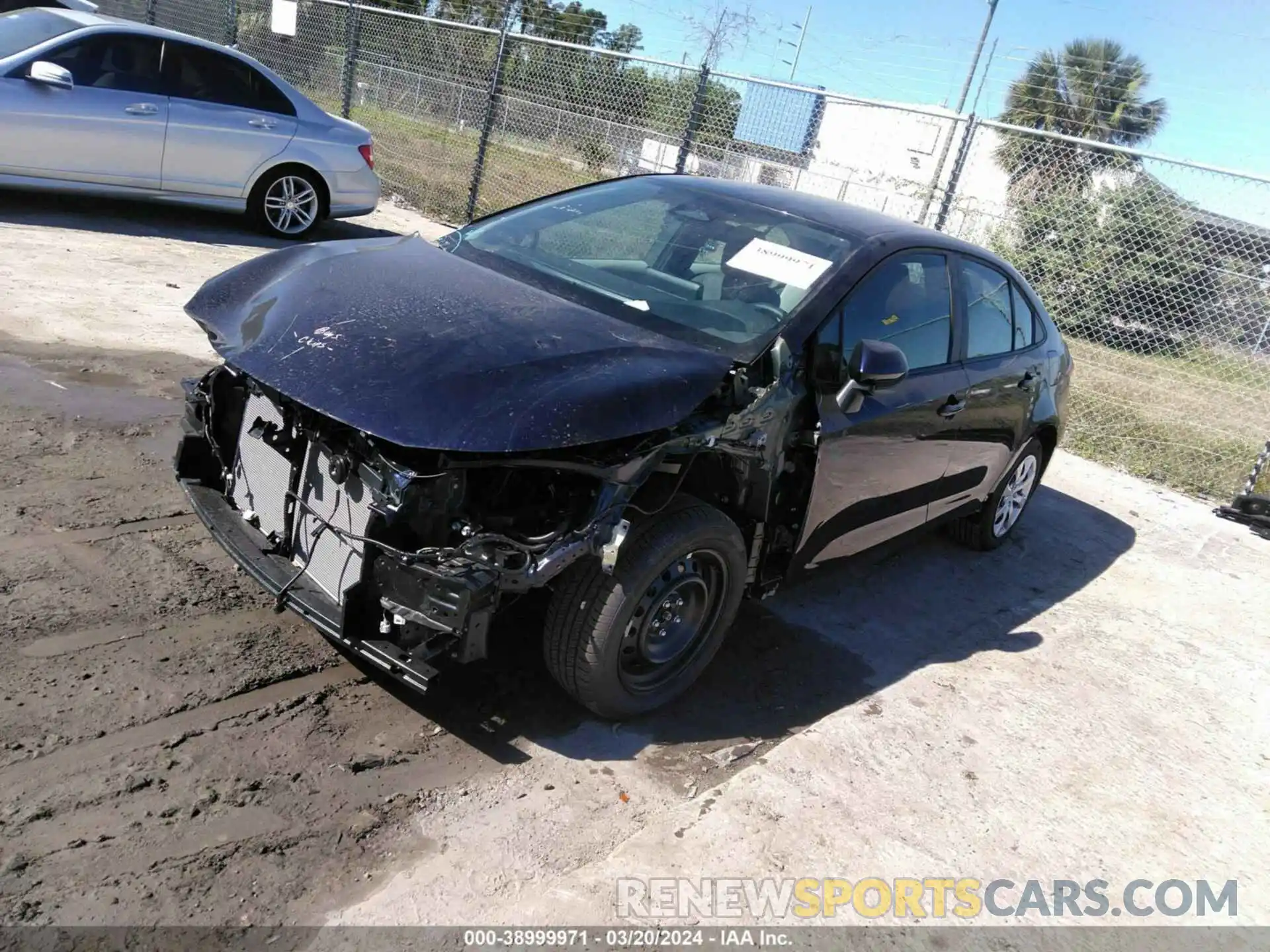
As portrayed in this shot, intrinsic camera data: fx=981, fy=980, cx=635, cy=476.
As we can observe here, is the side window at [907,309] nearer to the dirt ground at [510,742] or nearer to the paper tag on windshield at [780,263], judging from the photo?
the paper tag on windshield at [780,263]

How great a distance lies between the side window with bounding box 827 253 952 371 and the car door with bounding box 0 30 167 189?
6.72 metres

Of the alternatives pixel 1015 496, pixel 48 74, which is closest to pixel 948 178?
pixel 1015 496

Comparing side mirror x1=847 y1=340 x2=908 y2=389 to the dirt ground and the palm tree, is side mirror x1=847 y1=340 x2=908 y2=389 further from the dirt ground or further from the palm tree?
the palm tree

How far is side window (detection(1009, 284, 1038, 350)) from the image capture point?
5.08 m

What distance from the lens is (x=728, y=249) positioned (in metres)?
3.94

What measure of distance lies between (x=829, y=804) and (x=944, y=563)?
259cm

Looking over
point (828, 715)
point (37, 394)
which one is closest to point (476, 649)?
point (828, 715)

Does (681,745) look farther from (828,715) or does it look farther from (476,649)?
(476,649)

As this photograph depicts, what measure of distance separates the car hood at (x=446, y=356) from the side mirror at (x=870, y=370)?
533 mm

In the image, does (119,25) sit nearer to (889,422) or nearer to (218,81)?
(218,81)

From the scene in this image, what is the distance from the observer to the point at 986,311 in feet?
15.5

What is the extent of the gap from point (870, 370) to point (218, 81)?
288 inches

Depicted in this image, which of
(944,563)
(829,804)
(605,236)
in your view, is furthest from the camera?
(944,563)

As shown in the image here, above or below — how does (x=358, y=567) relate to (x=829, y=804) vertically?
above
